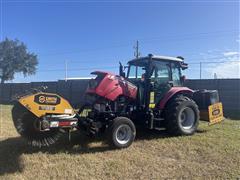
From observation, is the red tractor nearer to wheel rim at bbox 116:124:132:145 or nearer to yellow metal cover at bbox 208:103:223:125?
wheel rim at bbox 116:124:132:145

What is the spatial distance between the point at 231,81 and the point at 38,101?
10.3 metres

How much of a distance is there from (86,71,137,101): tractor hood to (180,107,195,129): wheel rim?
5.81 ft

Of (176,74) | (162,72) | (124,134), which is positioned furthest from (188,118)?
(124,134)

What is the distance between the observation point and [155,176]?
5430 millimetres

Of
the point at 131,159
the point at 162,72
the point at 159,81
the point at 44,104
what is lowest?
the point at 131,159

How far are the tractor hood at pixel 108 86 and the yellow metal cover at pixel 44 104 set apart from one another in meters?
0.99

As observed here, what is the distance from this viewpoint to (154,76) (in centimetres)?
793

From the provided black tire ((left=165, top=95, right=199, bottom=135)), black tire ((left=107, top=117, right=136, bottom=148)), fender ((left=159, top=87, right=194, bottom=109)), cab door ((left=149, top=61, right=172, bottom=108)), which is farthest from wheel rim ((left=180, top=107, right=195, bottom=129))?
black tire ((left=107, top=117, right=136, bottom=148))

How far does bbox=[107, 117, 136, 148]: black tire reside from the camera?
6.66 m

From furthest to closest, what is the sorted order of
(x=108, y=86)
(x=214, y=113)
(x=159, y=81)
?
(x=214, y=113) < (x=159, y=81) < (x=108, y=86)

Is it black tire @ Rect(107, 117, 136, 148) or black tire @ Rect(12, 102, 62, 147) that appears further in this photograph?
black tire @ Rect(107, 117, 136, 148)

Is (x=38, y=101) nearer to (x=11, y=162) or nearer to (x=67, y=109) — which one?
(x=67, y=109)

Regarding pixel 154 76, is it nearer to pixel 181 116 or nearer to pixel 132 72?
pixel 132 72

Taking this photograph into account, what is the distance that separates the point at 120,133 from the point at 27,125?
A: 1990 mm
